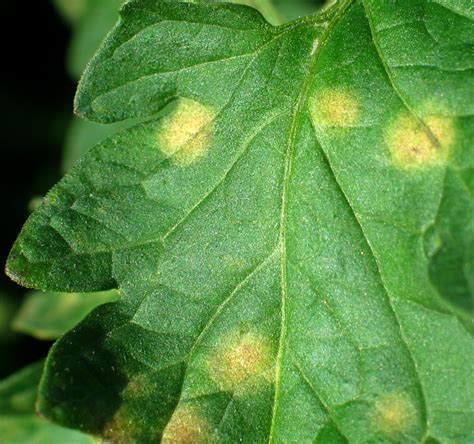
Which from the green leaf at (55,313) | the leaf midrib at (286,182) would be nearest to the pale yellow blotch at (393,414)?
the leaf midrib at (286,182)

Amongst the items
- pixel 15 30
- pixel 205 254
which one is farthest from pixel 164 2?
pixel 15 30

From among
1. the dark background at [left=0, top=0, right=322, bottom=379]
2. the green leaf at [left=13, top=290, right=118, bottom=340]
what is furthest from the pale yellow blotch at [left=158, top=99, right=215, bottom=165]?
the dark background at [left=0, top=0, right=322, bottom=379]

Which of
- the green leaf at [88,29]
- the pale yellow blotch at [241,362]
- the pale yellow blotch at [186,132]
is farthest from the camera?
the green leaf at [88,29]

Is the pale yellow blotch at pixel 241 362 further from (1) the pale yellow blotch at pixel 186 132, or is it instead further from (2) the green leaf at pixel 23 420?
(2) the green leaf at pixel 23 420

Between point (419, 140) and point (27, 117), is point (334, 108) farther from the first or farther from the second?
point (27, 117)

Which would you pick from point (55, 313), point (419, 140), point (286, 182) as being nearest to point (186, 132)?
point (286, 182)
